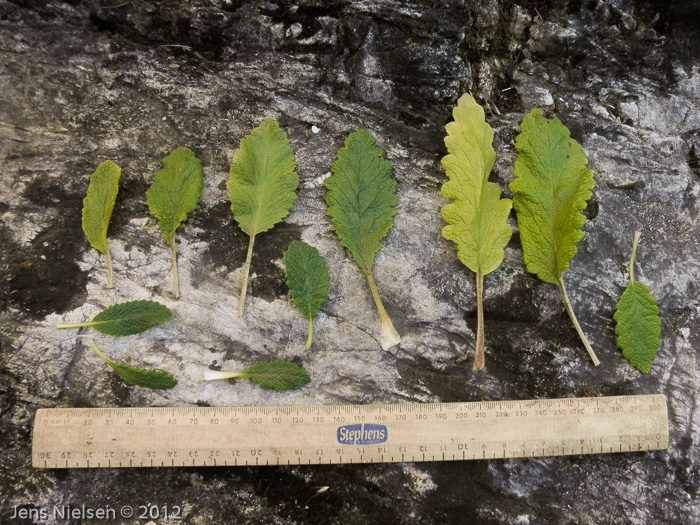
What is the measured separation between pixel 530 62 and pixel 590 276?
4.16 feet

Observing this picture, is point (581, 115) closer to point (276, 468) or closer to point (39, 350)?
point (276, 468)

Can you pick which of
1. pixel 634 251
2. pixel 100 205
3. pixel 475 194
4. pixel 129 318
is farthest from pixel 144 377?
pixel 634 251

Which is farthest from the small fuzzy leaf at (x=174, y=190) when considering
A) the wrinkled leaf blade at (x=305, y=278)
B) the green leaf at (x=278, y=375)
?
the green leaf at (x=278, y=375)

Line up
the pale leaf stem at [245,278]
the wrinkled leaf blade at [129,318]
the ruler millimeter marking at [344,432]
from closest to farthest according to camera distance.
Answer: the ruler millimeter marking at [344,432]
the wrinkled leaf blade at [129,318]
the pale leaf stem at [245,278]

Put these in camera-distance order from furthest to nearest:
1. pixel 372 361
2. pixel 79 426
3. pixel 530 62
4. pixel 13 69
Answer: pixel 530 62 → pixel 13 69 → pixel 372 361 → pixel 79 426

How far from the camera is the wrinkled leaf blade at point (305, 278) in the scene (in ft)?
7.88

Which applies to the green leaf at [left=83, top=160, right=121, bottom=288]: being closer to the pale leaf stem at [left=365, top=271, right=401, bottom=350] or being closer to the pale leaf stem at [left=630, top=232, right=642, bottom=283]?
the pale leaf stem at [left=365, top=271, right=401, bottom=350]

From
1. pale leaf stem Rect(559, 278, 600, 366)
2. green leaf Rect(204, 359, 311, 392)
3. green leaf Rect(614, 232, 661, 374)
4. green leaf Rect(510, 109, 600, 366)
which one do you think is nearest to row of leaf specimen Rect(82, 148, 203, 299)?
green leaf Rect(204, 359, 311, 392)

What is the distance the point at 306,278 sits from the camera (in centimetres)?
241

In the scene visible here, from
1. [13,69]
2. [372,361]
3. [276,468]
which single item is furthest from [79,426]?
[13,69]

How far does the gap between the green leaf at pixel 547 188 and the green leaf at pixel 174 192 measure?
1.64 metres

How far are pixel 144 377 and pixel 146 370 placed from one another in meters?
0.04

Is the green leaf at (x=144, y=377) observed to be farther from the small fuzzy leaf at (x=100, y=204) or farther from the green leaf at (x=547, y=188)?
the green leaf at (x=547, y=188)

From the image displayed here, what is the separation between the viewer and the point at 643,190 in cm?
267
